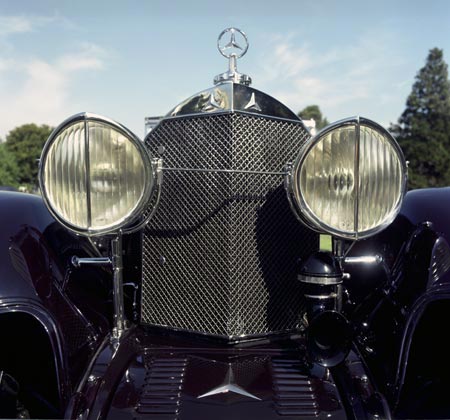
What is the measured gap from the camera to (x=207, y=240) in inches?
72.4

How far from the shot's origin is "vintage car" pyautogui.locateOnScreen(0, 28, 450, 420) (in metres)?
1.48

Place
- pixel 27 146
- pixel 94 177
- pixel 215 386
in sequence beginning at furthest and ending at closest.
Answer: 1. pixel 27 146
2. pixel 94 177
3. pixel 215 386

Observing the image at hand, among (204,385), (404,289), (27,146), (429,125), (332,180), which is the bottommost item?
(204,385)

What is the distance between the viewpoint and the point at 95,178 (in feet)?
5.33

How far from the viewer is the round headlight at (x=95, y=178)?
159cm

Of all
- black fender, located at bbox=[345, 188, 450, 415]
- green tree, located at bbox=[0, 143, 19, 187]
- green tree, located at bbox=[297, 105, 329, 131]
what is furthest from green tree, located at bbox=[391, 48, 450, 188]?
black fender, located at bbox=[345, 188, 450, 415]

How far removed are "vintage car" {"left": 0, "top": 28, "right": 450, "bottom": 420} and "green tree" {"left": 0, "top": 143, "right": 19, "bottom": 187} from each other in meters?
38.6

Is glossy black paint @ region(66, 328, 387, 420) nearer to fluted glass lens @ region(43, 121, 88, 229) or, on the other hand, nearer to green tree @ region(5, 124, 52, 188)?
fluted glass lens @ region(43, 121, 88, 229)

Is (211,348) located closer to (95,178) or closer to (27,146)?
(95,178)

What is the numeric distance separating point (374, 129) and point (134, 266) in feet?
4.07

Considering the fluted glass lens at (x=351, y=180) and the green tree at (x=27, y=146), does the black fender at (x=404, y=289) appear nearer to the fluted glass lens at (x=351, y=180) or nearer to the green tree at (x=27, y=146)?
the fluted glass lens at (x=351, y=180)

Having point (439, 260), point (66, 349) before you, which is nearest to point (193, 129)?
point (66, 349)

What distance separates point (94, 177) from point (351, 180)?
0.90 meters

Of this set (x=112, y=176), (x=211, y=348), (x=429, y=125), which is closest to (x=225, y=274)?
(x=211, y=348)
